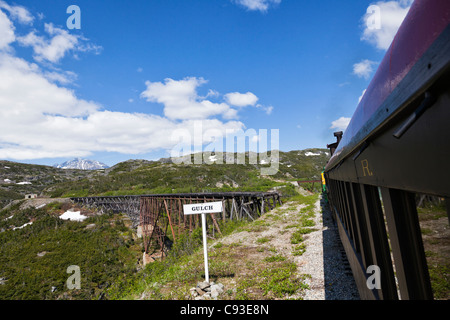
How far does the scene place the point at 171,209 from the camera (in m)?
15.1

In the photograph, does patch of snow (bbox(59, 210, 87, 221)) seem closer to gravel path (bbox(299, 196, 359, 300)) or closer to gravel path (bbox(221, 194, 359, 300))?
gravel path (bbox(221, 194, 359, 300))

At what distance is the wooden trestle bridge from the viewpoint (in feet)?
48.7

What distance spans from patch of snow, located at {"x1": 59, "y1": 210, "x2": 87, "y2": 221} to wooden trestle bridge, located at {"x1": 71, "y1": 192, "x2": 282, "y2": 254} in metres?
3.14

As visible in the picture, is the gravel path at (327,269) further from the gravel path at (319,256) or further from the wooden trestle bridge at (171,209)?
the wooden trestle bridge at (171,209)

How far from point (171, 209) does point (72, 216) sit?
2253cm

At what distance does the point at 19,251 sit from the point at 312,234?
25.5 meters

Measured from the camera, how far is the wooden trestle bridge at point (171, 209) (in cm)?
1484

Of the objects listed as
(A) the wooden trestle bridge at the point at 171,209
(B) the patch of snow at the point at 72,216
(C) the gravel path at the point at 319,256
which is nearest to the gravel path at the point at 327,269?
(C) the gravel path at the point at 319,256

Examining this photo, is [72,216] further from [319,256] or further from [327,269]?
[327,269]

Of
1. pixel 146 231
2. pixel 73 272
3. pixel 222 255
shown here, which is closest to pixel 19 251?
pixel 73 272

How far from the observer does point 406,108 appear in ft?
3.41

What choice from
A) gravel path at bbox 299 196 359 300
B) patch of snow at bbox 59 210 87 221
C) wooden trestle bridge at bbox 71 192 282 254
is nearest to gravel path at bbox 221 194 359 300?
gravel path at bbox 299 196 359 300

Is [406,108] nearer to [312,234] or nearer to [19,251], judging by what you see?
[312,234]
